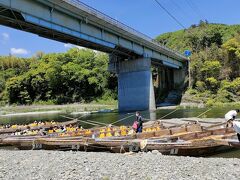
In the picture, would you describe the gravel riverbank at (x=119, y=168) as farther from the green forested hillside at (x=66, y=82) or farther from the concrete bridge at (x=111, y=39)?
the green forested hillside at (x=66, y=82)

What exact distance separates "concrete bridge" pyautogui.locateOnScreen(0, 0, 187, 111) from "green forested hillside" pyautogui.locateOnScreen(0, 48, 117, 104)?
65.7 feet

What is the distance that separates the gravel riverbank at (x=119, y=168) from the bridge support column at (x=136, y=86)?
1883 inches

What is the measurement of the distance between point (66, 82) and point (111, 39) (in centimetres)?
5173

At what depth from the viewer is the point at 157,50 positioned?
2670 inches

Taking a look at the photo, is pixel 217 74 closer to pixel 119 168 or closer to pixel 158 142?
pixel 158 142

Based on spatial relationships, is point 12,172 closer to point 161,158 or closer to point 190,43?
point 161,158

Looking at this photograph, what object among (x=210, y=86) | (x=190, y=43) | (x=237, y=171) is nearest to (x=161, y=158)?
(x=237, y=171)

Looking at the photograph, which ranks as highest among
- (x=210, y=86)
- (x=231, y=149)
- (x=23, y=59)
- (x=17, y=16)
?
(x=23, y=59)

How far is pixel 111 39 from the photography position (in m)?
52.7

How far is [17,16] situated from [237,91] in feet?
147

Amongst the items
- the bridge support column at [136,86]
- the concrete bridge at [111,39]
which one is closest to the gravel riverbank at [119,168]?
the concrete bridge at [111,39]

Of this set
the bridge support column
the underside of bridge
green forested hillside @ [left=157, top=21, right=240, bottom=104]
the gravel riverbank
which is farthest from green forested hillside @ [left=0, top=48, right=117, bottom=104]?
the gravel riverbank

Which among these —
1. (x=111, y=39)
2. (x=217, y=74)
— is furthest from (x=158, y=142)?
(x=217, y=74)

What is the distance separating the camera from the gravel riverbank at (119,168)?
10820 mm
